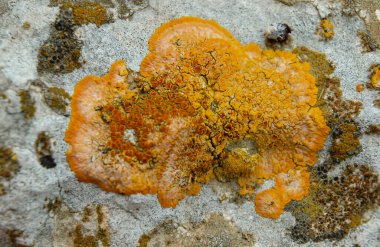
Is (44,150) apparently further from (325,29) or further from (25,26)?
(325,29)

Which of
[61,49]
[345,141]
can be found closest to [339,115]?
[345,141]

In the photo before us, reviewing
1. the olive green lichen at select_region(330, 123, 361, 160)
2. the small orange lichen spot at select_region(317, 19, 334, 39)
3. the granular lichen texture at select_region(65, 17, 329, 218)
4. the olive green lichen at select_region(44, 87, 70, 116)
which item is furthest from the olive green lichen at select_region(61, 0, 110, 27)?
the olive green lichen at select_region(330, 123, 361, 160)

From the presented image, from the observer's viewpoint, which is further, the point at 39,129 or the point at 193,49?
the point at 193,49

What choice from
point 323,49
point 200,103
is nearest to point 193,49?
point 200,103

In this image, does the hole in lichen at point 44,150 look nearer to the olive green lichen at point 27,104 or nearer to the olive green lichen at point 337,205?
the olive green lichen at point 27,104

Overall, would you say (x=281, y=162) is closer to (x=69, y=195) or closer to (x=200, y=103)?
(x=200, y=103)

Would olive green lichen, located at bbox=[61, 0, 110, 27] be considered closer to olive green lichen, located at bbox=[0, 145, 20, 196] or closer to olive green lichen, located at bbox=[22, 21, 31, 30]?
olive green lichen, located at bbox=[22, 21, 31, 30]

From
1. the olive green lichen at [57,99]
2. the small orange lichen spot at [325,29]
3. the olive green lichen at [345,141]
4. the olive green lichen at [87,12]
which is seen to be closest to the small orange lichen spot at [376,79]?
the olive green lichen at [345,141]
